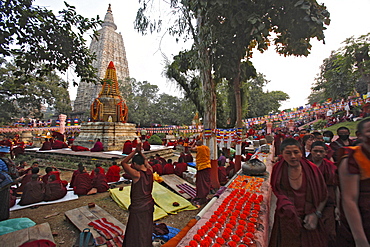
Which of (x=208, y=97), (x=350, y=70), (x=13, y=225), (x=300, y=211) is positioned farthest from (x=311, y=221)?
(x=350, y=70)

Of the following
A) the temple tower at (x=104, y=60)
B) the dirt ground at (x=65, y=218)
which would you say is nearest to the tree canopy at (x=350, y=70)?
the dirt ground at (x=65, y=218)

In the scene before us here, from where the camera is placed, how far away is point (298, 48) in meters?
10.3

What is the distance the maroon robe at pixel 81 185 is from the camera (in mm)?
5871

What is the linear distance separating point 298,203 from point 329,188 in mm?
733

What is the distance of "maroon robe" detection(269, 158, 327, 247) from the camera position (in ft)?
7.06

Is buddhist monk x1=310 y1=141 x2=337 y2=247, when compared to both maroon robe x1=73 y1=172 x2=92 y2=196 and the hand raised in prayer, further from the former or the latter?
maroon robe x1=73 y1=172 x2=92 y2=196

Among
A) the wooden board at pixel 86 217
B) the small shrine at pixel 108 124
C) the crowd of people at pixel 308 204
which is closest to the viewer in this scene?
the crowd of people at pixel 308 204

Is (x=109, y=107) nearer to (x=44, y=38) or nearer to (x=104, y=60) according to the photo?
(x=44, y=38)

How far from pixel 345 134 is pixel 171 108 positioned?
119ft

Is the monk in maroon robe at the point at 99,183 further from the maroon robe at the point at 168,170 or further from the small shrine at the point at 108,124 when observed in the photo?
the small shrine at the point at 108,124

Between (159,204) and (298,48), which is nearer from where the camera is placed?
(159,204)

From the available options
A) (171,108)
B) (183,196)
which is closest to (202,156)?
(183,196)

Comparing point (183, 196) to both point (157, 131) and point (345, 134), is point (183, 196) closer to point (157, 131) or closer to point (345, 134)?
point (345, 134)

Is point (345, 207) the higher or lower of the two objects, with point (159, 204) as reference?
higher
